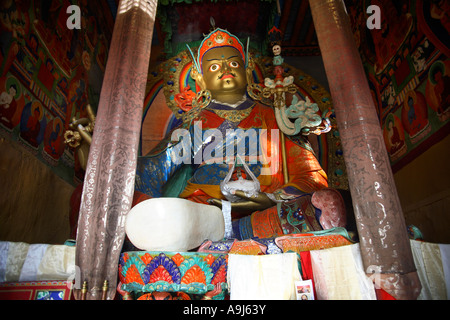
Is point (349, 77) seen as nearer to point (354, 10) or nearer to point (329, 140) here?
point (329, 140)

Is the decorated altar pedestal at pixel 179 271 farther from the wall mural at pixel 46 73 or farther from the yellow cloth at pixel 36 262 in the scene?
the wall mural at pixel 46 73

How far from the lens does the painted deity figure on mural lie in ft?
6.01

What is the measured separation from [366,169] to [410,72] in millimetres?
2059

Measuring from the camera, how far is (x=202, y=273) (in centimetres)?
174

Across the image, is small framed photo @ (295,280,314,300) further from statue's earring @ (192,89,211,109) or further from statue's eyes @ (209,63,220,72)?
statue's eyes @ (209,63,220,72)

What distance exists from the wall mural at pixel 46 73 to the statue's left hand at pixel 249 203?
1.69m

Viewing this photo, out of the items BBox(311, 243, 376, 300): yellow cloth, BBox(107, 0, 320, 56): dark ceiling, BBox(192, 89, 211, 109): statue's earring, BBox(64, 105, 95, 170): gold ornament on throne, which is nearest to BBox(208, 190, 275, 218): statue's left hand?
BBox(311, 243, 376, 300): yellow cloth

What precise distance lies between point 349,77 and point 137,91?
51.9 inches

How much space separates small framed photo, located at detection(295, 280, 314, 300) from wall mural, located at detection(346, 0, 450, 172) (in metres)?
1.91

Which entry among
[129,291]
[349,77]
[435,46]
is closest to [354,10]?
[435,46]

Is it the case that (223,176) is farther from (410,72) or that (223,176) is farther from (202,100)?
(410,72)

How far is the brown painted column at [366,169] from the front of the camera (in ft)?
4.71

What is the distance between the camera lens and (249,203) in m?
2.54

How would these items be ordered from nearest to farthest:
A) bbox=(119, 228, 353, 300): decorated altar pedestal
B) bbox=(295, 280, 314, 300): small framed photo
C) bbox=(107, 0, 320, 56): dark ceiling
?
bbox=(295, 280, 314, 300): small framed photo < bbox=(119, 228, 353, 300): decorated altar pedestal < bbox=(107, 0, 320, 56): dark ceiling
